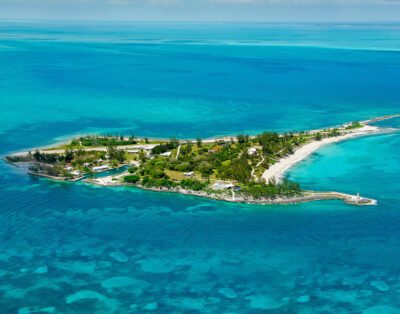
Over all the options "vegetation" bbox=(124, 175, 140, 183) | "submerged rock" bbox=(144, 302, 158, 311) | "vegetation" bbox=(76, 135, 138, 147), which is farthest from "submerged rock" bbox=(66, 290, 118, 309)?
"vegetation" bbox=(76, 135, 138, 147)

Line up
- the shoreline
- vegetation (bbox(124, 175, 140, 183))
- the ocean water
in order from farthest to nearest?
1. vegetation (bbox(124, 175, 140, 183))
2. the shoreline
3. the ocean water

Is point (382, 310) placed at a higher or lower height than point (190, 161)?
lower

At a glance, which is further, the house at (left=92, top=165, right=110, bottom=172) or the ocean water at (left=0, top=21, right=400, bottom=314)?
the house at (left=92, top=165, right=110, bottom=172)

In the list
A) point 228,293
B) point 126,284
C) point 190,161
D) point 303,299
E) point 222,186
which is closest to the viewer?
point 303,299

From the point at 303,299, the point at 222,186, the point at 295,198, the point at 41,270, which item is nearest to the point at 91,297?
the point at 41,270

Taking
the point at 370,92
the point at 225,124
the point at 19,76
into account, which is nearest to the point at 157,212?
the point at 225,124

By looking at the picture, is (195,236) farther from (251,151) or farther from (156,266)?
(251,151)

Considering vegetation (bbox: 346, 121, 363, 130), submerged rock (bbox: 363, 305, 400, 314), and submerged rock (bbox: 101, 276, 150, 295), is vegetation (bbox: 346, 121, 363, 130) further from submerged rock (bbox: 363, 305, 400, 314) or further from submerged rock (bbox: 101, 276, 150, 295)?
submerged rock (bbox: 101, 276, 150, 295)
